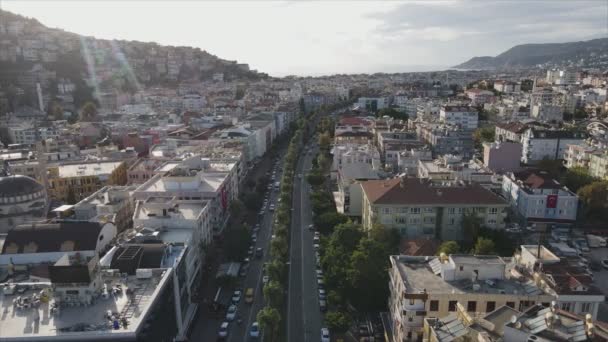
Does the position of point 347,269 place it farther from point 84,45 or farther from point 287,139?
point 84,45

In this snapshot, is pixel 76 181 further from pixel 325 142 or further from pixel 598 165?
pixel 598 165

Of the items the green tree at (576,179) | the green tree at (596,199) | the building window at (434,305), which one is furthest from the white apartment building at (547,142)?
the building window at (434,305)

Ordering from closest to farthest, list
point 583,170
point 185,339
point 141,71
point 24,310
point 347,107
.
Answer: point 24,310 → point 185,339 → point 583,170 → point 347,107 → point 141,71

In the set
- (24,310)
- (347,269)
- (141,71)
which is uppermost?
(141,71)

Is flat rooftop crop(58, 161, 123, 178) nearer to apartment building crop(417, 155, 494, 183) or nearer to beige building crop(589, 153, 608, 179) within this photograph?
apartment building crop(417, 155, 494, 183)

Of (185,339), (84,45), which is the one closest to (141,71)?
(84,45)

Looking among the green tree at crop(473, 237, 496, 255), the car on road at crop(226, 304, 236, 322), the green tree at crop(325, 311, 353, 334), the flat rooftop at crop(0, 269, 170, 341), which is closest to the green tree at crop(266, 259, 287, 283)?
the car on road at crop(226, 304, 236, 322)
